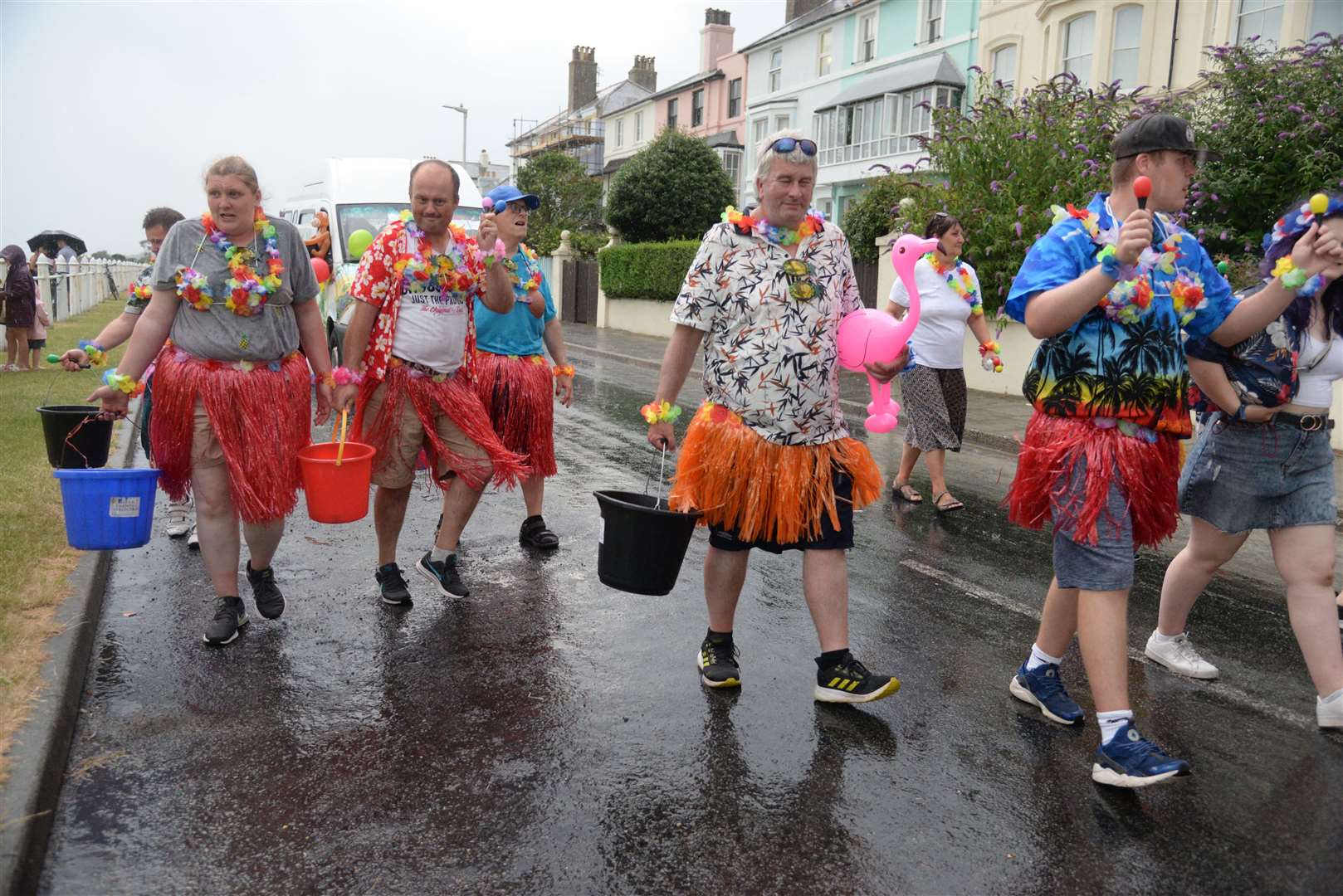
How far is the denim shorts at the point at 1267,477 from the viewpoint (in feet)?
12.3

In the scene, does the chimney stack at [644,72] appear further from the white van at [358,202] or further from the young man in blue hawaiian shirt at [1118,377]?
A: the young man in blue hawaiian shirt at [1118,377]

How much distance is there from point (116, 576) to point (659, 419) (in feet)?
10.3

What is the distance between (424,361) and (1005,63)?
26163 mm

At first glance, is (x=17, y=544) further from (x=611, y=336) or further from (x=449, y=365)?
(x=611, y=336)

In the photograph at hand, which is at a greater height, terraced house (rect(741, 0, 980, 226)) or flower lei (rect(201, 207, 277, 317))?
terraced house (rect(741, 0, 980, 226))

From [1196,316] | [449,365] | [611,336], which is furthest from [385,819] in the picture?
[611,336]

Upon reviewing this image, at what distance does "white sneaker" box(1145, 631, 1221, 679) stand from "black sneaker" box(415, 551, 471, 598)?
10.0ft

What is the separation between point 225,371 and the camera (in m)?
4.24

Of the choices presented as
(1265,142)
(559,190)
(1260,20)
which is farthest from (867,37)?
(1265,142)

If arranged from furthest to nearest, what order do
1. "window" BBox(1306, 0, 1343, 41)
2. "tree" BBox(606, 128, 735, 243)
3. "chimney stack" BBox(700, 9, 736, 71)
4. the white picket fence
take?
"chimney stack" BBox(700, 9, 736, 71) → "tree" BBox(606, 128, 735, 243) → the white picket fence → "window" BBox(1306, 0, 1343, 41)

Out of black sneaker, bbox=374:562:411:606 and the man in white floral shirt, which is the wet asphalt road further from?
the man in white floral shirt

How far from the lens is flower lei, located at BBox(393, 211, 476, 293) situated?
4570mm

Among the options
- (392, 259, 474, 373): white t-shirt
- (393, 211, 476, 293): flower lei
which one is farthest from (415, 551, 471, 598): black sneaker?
(393, 211, 476, 293): flower lei

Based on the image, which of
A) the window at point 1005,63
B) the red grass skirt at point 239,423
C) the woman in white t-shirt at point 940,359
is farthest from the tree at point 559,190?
the red grass skirt at point 239,423
